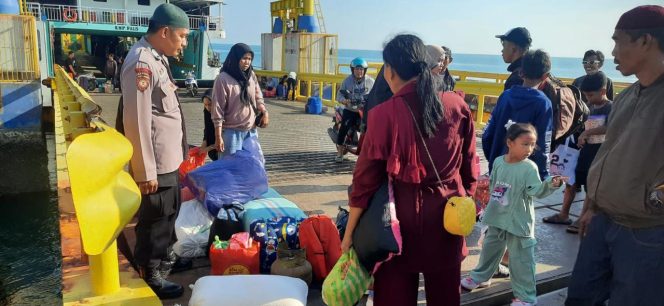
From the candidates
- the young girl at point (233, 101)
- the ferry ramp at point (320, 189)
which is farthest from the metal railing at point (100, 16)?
the young girl at point (233, 101)

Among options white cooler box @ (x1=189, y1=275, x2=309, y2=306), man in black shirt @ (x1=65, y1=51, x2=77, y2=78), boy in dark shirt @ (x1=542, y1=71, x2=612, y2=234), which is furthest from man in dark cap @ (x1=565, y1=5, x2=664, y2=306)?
man in black shirt @ (x1=65, y1=51, x2=77, y2=78)

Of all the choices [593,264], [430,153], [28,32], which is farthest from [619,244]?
[28,32]

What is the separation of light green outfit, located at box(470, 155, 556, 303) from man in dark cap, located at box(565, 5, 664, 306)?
722 millimetres

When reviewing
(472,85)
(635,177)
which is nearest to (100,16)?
(472,85)

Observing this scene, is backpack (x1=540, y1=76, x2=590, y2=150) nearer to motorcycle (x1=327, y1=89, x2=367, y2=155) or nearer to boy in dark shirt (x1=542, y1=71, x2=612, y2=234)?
boy in dark shirt (x1=542, y1=71, x2=612, y2=234)

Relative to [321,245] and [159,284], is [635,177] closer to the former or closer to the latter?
[321,245]

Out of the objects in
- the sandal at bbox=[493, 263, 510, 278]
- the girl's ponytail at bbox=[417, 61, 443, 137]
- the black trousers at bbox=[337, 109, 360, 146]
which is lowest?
the sandal at bbox=[493, 263, 510, 278]

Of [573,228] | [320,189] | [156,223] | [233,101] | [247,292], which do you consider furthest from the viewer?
[320,189]

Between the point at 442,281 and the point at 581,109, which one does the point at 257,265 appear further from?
the point at 581,109

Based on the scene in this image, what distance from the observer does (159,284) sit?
322 cm

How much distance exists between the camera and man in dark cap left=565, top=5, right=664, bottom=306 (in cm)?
221

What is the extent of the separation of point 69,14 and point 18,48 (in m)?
15.7

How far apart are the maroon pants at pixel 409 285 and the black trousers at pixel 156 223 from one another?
59.6 inches

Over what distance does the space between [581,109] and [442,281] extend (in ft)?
8.32
